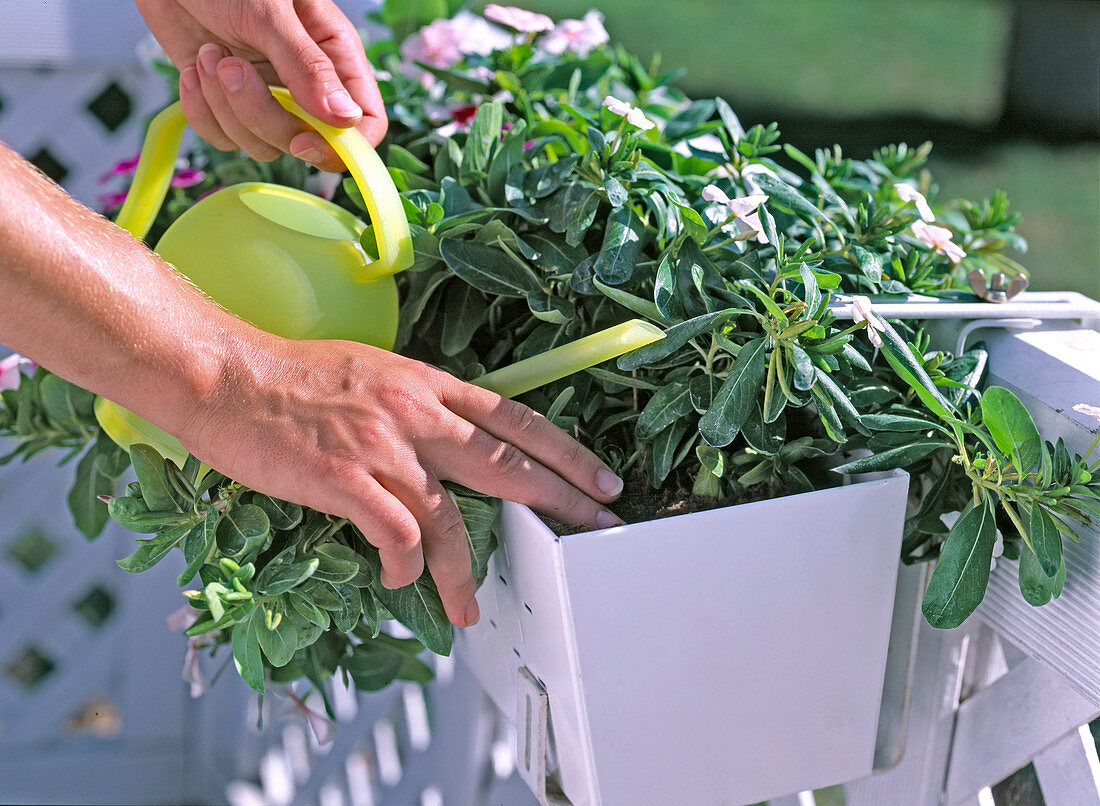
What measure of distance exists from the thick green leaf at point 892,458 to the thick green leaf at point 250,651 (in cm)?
36

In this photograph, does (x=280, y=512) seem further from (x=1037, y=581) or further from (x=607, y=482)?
(x=1037, y=581)

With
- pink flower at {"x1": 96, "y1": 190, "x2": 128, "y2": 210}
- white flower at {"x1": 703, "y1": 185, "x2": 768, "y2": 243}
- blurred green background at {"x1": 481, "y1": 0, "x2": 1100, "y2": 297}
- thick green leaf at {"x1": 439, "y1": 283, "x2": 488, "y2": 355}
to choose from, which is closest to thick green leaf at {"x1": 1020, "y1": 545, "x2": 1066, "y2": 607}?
white flower at {"x1": 703, "y1": 185, "x2": 768, "y2": 243}

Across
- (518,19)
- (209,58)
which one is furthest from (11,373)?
(518,19)

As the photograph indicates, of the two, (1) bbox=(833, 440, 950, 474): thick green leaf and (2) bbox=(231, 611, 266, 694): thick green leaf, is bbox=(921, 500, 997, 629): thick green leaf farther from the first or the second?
(2) bbox=(231, 611, 266, 694): thick green leaf

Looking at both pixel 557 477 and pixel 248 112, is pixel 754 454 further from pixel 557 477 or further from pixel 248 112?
pixel 248 112

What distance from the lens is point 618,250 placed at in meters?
0.59

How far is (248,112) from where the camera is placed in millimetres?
694

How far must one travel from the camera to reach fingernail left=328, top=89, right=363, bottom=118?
0.63m

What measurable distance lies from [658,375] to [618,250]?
9 cm

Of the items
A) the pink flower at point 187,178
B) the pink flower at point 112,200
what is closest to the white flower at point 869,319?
the pink flower at point 187,178

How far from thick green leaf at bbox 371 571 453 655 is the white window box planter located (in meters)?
0.05

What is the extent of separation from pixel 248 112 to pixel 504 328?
0.25 metres

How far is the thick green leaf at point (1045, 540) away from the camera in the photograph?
50 centimetres

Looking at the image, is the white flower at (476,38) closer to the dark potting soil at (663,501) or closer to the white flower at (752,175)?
the white flower at (752,175)
